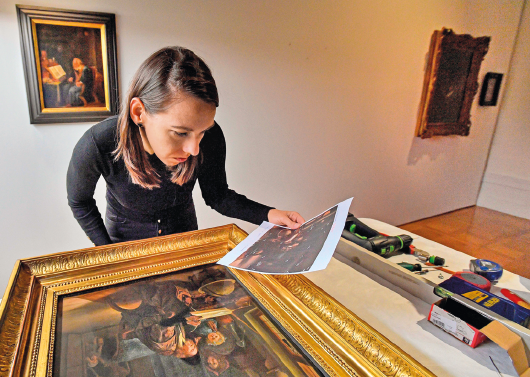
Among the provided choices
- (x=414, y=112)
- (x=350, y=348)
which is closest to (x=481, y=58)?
(x=414, y=112)

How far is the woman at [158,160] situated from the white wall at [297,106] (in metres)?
0.98

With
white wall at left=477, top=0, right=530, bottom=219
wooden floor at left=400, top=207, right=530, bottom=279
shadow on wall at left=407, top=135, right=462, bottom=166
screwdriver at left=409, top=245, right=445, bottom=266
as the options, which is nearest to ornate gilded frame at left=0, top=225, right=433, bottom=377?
screwdriver at left=409, top=245, right=445, bottom=266

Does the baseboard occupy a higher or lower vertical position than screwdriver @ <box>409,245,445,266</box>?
lower

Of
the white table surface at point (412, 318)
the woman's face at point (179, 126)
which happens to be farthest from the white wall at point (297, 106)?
the white table surface at point (412, 318)

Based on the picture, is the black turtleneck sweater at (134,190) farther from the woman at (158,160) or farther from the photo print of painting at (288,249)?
the photo print of painting at (288,249)

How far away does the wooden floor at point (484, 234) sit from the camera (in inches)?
119

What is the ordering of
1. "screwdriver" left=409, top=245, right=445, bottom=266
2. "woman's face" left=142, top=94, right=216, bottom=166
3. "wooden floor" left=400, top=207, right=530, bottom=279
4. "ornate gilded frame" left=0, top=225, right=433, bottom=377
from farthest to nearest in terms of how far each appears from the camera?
1. "wooden floor" left=400, top=207, right=530, bottom=279
2. "screwdriver" left=409, top=245, right=445, bottom=266
3. "woman's face" left=142, top=94, right=216, bottom=166
4. "ornate gilded frame" left=0, top=225, right=433, bottom=377

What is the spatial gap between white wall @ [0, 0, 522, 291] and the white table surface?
4.85 feet

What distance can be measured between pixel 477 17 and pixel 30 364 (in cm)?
439

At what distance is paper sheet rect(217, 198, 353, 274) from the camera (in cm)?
69

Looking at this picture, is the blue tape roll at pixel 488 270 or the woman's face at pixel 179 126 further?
the blue tape roll at pixel 488 270

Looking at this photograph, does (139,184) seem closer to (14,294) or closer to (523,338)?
(14,294)

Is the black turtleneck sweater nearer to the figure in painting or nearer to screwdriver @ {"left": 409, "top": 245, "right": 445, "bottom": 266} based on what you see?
screwdriver @ {"left": 409, "top": 245, "right": 445, "bottom": 266}

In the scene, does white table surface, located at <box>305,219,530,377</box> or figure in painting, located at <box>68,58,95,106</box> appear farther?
figure in painting, located at <box>68,58,95,106</box>
